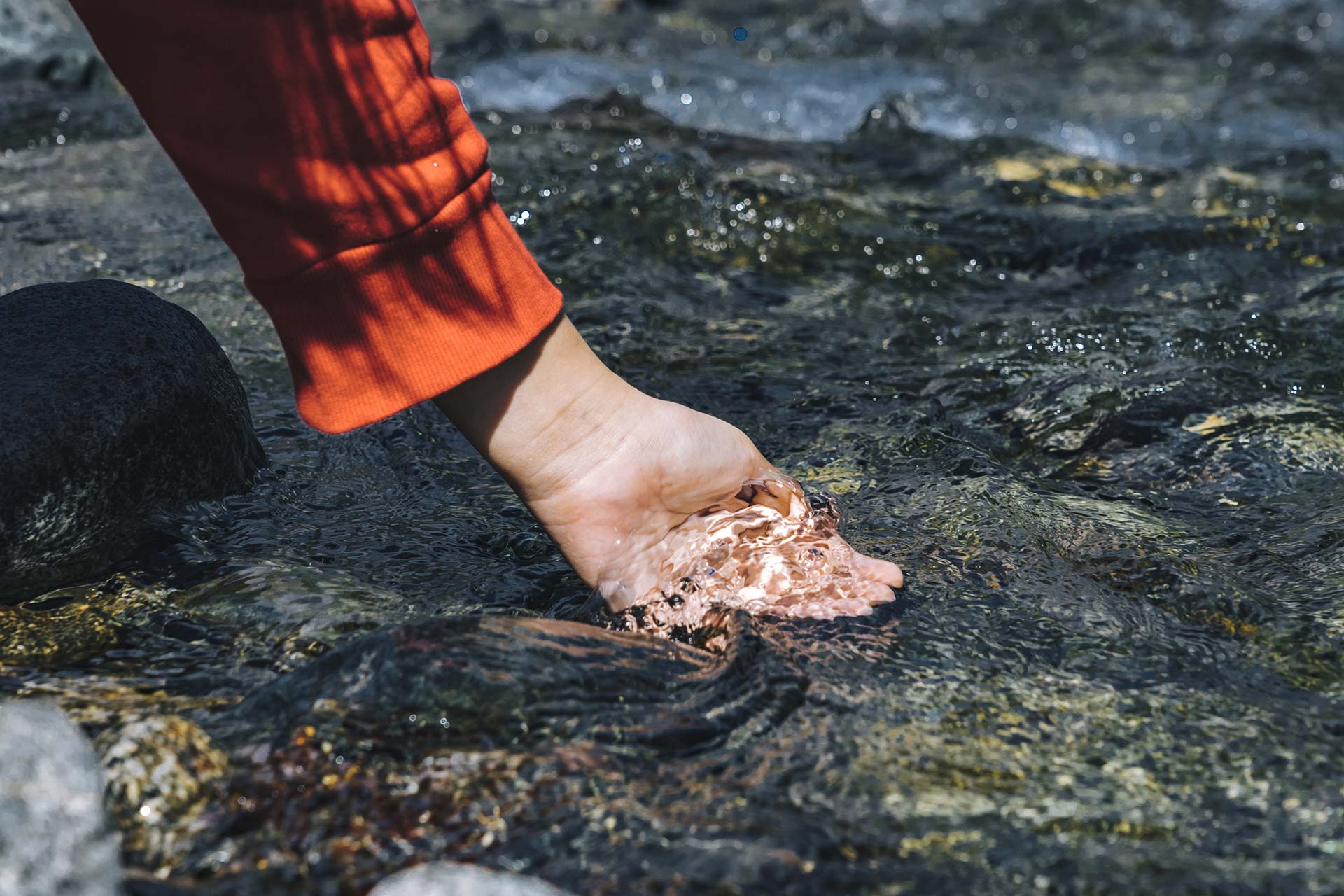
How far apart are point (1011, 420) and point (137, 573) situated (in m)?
1.99

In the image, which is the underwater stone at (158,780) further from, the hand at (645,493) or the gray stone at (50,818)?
the hand at (645,493)

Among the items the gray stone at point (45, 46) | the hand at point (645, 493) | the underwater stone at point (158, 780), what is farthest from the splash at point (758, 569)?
the gray stone at point (45, 46)

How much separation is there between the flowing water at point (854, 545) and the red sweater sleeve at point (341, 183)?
0.41 m

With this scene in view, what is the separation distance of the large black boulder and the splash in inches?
39.2

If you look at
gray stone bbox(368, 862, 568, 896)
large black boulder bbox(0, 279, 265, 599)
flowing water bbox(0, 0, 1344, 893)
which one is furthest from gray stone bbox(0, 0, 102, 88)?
gray stone bbox(368, 862, 568, 896)

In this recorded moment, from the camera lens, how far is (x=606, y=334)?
11.9 feet

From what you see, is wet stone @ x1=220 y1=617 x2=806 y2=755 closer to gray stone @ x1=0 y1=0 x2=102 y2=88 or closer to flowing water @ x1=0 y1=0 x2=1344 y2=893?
flowing water @ x1=0 y1=0 x2=1344 y2=893

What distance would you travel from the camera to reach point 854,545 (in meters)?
2.47

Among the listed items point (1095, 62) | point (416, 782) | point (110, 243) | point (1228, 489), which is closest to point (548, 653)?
point (416, 782)

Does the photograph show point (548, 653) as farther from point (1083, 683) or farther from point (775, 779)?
point (1083, 683)

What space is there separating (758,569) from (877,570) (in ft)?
0.69

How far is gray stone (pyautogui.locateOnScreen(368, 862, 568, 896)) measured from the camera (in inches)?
52.4

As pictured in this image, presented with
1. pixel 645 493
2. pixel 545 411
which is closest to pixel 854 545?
pixel 645 493

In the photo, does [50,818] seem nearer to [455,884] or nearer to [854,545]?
[455,884]
